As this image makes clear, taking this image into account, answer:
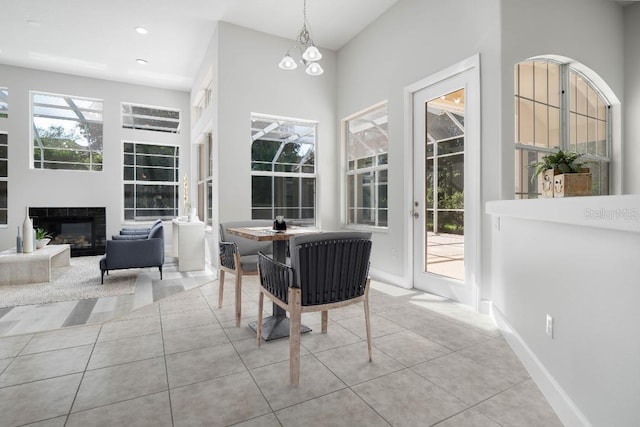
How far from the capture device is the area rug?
13.2 ft

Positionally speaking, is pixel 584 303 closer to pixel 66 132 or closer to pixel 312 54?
pixel 312 54

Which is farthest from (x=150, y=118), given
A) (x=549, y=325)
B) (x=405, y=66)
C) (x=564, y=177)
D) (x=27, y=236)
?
(x=549, y=325)

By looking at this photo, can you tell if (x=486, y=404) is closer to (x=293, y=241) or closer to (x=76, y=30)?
(x=293, y=241)

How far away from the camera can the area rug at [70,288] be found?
402 cm

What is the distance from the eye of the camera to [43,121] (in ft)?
23.1

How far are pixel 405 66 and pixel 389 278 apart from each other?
8.73 ft

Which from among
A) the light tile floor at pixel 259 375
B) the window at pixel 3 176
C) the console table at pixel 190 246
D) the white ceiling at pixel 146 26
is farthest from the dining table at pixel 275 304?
the window at pixel 3 176

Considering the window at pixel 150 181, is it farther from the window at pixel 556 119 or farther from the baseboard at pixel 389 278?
the window at pixel 556 119

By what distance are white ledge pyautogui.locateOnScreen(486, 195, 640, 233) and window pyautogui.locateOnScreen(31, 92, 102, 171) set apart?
27.0 ft

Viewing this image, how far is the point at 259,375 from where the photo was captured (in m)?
2.05

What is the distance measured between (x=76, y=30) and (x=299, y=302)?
572cm

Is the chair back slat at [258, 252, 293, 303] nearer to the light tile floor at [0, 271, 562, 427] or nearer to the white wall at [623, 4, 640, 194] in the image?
the light tile floor at [0, 271, 562, 427]

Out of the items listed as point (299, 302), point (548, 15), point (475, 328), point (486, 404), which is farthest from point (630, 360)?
point (548, 15)

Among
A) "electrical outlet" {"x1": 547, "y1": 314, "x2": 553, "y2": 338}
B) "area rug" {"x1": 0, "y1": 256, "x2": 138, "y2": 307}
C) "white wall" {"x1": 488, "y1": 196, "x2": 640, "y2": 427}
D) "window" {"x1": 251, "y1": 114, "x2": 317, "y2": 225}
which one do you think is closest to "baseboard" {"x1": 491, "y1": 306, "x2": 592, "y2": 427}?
"white wall" {"x1": 488, "y1": 196, "x2": 640, "y2": 427}
